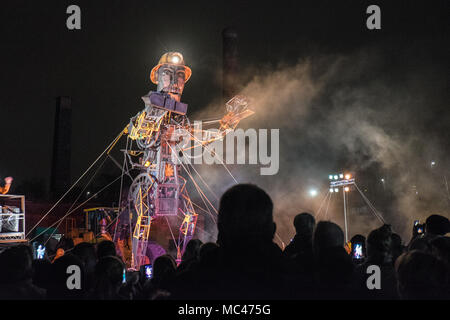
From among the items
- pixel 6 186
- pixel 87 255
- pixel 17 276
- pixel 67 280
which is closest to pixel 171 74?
pixel 6 186

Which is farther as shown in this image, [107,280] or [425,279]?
[107,280]

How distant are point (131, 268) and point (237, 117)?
6.06 meters

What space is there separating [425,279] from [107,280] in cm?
296

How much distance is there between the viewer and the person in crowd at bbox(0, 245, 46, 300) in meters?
3.38

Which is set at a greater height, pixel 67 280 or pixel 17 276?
pixel 17 276

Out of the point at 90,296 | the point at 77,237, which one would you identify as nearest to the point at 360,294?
Result: the point at 90,296

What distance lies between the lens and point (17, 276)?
345 centimetres

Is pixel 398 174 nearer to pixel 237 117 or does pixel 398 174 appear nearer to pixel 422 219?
pixel 422 219

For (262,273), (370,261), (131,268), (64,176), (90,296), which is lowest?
(131,268)

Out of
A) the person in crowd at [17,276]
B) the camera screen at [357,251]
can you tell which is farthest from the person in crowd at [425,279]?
the camera screen at [357,251]

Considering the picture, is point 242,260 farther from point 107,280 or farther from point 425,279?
point 107,280

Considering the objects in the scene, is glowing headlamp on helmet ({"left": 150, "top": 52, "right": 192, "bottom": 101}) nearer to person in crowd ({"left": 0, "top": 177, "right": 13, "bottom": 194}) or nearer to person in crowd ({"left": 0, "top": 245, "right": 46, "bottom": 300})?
person in crowd ({"left": 0, "top": 177, "right": 13, "bottom": 194})

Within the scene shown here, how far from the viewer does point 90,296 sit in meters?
3.68

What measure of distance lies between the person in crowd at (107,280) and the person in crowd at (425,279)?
2.76m
